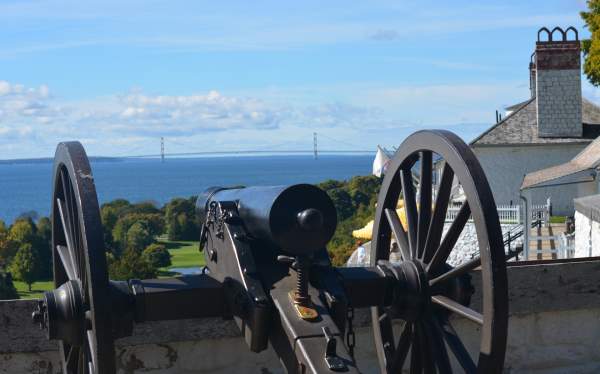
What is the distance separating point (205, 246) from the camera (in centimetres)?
537

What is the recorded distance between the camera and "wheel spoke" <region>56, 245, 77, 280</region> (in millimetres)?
4571

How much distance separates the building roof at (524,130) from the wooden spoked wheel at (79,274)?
2856cm

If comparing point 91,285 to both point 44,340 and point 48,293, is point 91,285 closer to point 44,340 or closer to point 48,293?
point 48,293

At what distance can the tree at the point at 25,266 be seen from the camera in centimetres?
3547

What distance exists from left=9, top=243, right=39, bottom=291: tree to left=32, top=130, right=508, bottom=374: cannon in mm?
31703

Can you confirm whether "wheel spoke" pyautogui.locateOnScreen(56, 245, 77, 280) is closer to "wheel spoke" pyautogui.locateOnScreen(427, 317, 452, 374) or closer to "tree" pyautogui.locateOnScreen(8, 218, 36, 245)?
"wheel spoke" pyautogui.locateOnScreen(427, 317, 452, 374)

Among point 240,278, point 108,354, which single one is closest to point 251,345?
point 240,278

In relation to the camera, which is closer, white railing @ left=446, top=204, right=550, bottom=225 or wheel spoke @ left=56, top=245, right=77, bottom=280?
wheel spoke @ left=56, top=245, right=77, bottom=280

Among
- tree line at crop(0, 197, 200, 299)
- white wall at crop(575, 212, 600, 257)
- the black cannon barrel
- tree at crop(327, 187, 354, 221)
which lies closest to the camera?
the black cannon barrel

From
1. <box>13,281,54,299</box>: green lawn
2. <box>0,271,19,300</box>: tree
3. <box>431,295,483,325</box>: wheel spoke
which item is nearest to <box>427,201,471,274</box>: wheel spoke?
<box>431,295,483,325</box>: wheel spoke

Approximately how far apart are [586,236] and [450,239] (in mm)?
7496

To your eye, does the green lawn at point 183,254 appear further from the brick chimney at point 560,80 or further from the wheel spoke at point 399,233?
the wheel spoke at point 399,233

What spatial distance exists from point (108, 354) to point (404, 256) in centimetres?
179

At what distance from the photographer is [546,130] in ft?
105
